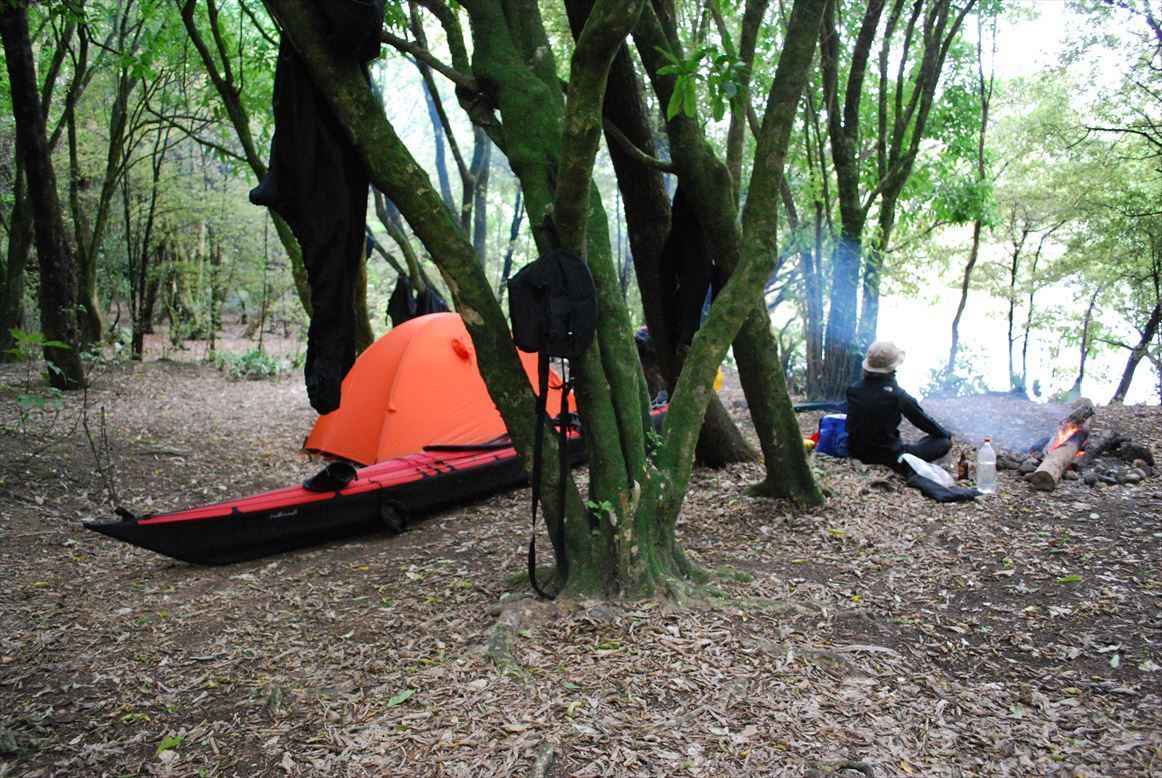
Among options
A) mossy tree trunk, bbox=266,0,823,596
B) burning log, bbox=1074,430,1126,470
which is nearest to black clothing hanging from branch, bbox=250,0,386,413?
mossy tree trunk, bbox=266,0,823,596

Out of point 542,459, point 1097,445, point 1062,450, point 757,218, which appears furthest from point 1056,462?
point 542,459

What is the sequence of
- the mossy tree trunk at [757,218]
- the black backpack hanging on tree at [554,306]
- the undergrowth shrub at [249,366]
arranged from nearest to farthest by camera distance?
1. the black backpack hanging on tree at [554,306]
2. the mossy tree trunk at [757,218]
3. the undergrowth shrub at [249,366]

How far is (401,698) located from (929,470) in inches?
163

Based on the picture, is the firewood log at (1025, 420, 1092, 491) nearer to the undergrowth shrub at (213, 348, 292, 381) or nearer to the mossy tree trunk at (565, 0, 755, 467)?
the mossy tree trunk at (565, 0, 755, 467)

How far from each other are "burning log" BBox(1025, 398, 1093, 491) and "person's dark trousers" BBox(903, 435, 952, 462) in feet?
1.89

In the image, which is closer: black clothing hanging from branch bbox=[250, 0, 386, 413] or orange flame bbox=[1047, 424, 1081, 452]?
black clothing hanging from branch bbox=[250, 0, 386, 413]

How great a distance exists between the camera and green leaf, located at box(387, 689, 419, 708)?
2.79 metres

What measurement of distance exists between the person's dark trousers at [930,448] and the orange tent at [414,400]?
2909mm

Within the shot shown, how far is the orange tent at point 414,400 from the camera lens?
21.9ft

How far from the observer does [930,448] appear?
597cm

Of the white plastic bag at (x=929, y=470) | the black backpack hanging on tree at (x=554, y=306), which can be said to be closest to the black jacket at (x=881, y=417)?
the white plastic bag at (x=929, y=470)

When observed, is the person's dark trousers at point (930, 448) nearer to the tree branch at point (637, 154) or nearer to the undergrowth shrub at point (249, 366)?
the tree branch at point (637, 154)

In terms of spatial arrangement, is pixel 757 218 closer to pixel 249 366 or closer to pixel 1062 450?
pixel 1062 450

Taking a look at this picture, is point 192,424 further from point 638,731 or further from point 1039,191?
point 1039,191
